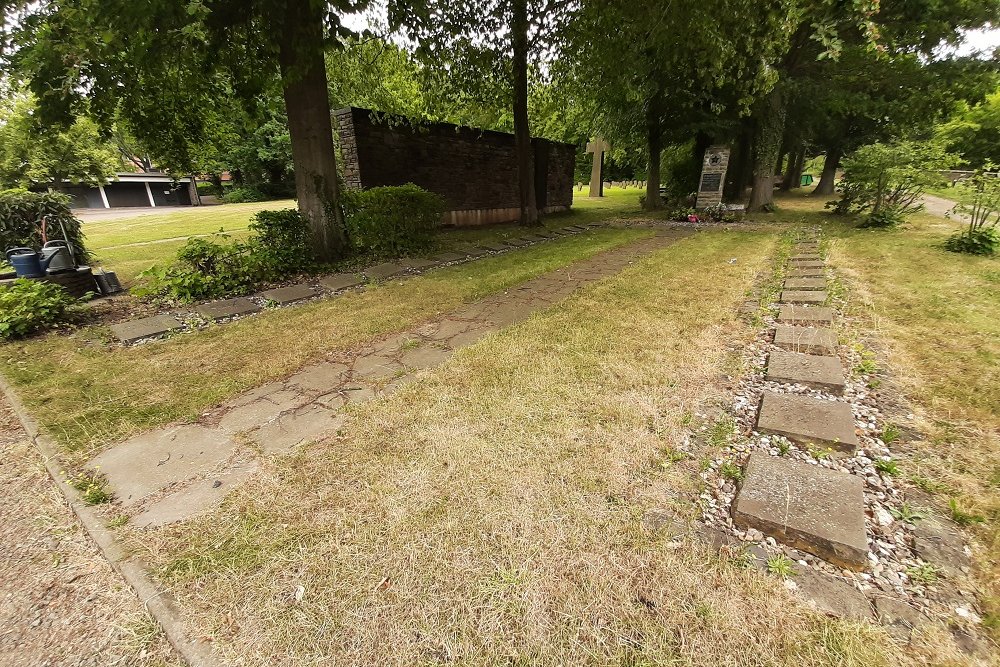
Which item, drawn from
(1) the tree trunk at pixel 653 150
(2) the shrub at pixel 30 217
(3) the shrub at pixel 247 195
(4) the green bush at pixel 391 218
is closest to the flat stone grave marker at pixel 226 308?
(4) the green bush at pixel 391 218

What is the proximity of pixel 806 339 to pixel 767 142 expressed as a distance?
36.6 ft

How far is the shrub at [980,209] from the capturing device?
5.77 meters

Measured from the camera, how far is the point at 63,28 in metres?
4.02

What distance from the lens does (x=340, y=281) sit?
5.81 metres

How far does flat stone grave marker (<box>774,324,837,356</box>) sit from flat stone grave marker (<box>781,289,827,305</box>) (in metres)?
0.93

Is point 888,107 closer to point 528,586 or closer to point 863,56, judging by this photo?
point 863,56

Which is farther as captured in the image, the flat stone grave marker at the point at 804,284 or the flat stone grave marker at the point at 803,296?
the flat stone grave marker at the point at 804,284

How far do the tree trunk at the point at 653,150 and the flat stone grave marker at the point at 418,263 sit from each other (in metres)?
10.0

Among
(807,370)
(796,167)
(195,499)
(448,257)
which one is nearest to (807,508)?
(807,370)

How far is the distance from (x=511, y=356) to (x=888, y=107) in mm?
14978

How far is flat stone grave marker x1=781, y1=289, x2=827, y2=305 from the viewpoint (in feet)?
14.5

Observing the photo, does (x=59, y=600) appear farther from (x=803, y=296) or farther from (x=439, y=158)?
(x=439, y=158)

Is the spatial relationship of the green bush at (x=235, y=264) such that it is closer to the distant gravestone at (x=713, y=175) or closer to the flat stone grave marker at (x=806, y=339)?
the flat stone grave marker at (x=806, y=339)

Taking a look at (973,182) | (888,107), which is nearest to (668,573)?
(973,182)
